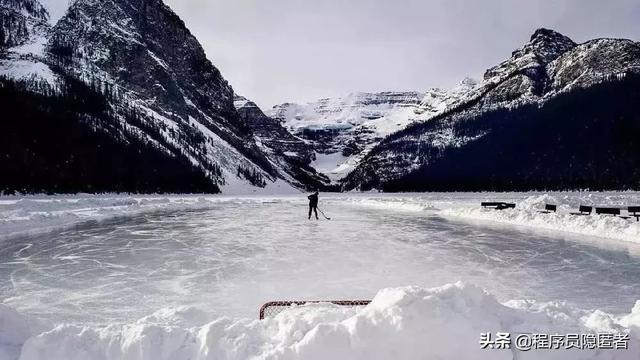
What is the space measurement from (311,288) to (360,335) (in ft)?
17.2

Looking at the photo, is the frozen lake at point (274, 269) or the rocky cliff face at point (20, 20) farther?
the rocky cliff face at point (20, 20)

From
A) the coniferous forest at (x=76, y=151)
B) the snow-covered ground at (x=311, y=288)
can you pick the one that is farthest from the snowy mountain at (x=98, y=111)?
the snow-covered ground at (x=311, y=288)

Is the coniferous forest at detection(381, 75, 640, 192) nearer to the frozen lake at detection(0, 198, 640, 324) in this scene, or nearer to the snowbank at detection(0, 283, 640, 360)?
the frozen lake at detection(0, 198, 640, 324)

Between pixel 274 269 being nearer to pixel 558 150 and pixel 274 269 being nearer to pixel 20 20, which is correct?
pixel 558 150

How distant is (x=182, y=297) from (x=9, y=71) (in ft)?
534

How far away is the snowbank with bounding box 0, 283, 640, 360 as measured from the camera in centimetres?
534

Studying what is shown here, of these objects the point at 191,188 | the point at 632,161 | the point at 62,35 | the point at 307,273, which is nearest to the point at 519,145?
the point at 632,161

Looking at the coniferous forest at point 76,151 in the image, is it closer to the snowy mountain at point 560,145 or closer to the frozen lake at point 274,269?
the frozen lake at point 274,269

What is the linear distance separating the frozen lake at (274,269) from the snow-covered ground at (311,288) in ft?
0.20

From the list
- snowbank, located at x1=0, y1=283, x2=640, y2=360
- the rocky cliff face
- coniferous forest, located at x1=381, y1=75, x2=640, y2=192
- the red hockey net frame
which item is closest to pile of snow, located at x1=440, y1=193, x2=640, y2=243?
snowbank, located at x1=0, y1=283, x2=640, y2=360

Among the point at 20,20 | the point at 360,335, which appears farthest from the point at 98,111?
the point at 360,335

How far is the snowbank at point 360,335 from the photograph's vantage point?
5.34 meters

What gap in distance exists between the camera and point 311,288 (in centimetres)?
1059

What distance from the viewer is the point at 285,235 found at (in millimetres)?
21984
